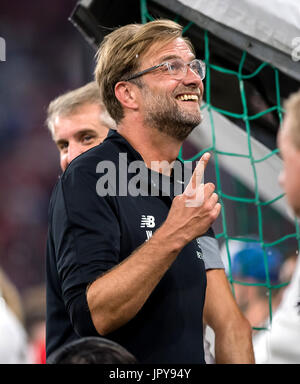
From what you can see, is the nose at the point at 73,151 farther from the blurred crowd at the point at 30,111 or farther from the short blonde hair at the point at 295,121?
the blurred crowd at the point at 30,111

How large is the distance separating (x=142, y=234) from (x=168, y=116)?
1.31 feet

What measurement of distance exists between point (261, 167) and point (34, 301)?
3452 millimetres

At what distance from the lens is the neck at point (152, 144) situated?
5.98 feet

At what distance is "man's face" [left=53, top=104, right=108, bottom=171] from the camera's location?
7.50 ft

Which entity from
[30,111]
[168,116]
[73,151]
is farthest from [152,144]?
[30,111]

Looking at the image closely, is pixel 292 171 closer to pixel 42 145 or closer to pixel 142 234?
pixel 142 234

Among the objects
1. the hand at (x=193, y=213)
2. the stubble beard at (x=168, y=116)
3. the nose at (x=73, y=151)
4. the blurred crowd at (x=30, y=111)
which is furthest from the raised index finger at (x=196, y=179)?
the blurred crowd at (x=30, y=111)

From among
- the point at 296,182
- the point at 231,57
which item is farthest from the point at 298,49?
the point at 296,182

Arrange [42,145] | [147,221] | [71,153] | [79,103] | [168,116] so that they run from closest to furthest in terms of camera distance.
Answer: [147,221] → [168,116] → [71,153] → [79,103] → [42,145]

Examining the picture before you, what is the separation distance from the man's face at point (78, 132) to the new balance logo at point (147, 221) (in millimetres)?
717

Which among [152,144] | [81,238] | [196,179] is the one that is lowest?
[81,238]

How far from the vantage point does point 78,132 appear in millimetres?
2297

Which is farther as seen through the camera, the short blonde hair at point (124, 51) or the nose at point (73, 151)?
the nose at point (73, 151)
